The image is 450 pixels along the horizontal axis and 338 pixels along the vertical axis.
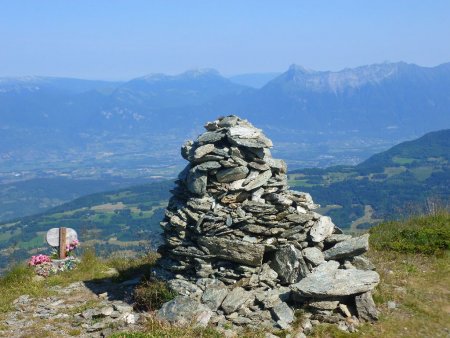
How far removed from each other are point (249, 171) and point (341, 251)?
381 cm

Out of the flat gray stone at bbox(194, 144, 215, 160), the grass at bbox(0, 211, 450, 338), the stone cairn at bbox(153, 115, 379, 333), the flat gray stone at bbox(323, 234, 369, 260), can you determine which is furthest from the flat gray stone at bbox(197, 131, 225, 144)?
the flat gray stone at bbox(323, 234, 369, 260)

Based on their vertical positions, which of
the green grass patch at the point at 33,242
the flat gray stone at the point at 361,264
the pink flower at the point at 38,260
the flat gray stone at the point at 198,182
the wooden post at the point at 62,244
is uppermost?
the flat gray stone at the point at 198,182

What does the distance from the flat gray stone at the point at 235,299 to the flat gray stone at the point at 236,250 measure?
889 millimetres

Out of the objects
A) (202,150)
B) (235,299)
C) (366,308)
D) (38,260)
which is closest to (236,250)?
(235,299)

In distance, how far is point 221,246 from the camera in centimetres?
1443

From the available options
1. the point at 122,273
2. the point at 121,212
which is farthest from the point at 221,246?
the point at 121,212

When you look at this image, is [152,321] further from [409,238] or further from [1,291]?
[409,238]

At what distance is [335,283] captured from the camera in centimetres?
1330

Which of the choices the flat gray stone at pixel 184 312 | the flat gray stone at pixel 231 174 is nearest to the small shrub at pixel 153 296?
the flat gray stone at pixel 184 312

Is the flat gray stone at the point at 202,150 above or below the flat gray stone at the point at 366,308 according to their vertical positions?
above

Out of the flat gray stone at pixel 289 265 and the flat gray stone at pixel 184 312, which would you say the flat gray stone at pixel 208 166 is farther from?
the flat gray stone at pixel 184 312

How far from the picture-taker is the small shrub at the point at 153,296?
1436 centimetres

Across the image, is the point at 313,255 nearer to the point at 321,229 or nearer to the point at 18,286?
the point at 321,229

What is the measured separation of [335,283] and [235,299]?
279 cm
